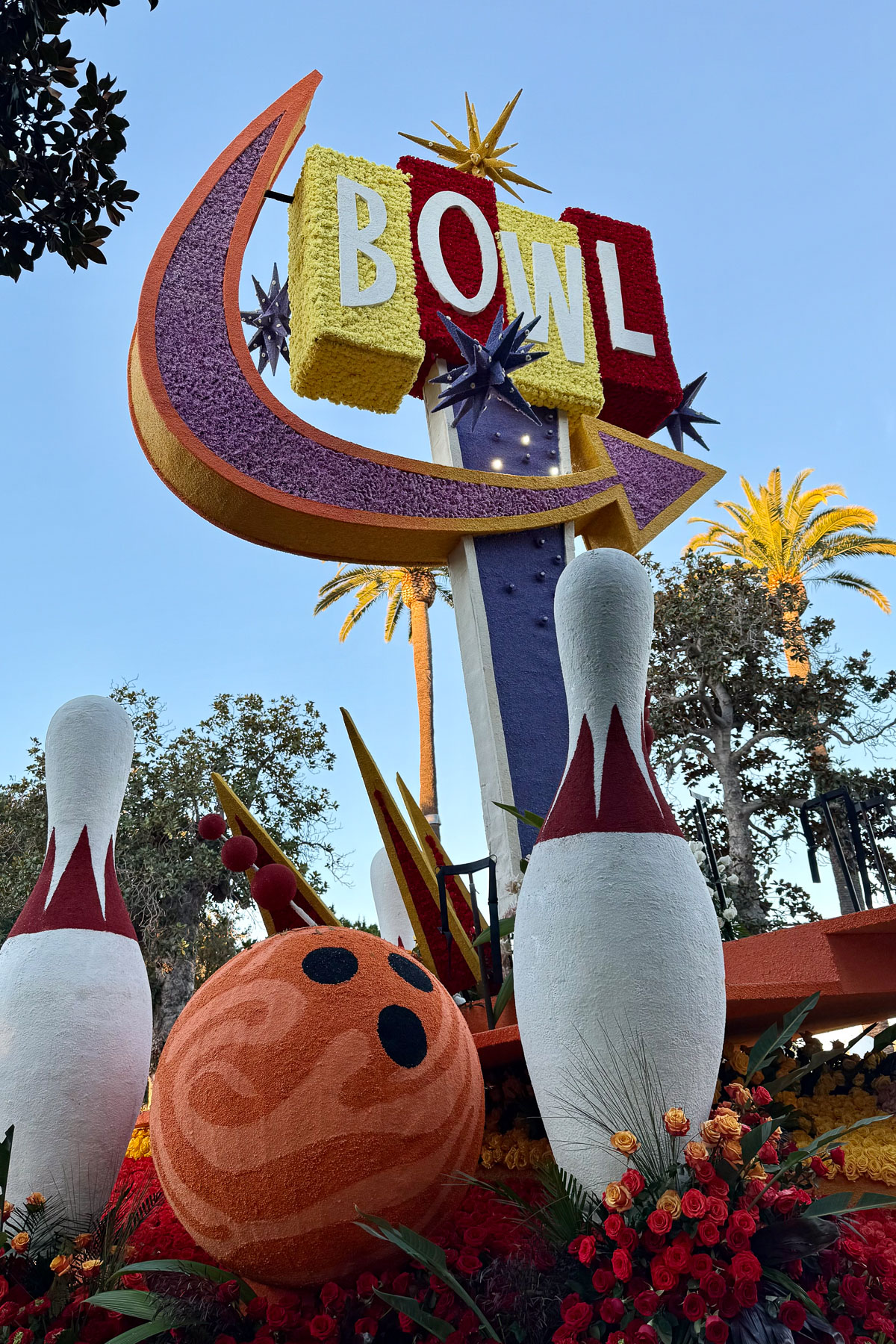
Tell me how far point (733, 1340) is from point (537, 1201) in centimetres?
110

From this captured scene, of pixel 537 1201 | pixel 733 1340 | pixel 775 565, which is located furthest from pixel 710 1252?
pixel 775 565

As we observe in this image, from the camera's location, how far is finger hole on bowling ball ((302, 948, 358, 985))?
3201 millimetres

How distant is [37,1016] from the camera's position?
3.79m

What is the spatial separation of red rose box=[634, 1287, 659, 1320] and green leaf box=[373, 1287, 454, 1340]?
58 centimetres

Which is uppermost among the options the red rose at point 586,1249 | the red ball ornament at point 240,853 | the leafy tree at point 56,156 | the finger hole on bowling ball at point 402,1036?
the leafy tree at point 56,156

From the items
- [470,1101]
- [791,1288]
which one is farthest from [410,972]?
[791,1288]

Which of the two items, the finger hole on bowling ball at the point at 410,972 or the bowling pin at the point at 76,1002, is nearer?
the finger hole on bowling ball at the point at 410,972

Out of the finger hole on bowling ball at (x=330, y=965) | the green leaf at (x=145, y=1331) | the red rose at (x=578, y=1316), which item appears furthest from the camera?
the finger hole on bowling ball at (x=330, y=965)

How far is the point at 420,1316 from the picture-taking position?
2697 millimetres

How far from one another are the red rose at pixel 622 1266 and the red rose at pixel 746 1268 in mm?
261

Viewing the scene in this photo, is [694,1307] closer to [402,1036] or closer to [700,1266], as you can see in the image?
[700,1266]

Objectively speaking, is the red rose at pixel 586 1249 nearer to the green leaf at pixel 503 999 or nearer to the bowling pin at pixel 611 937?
the bowling pin at pixel 611 937

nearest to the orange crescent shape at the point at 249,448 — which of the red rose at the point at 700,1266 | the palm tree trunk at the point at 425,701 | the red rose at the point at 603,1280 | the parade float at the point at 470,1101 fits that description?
the parade float at the point at 470,1101

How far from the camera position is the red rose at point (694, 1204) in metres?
2.54
